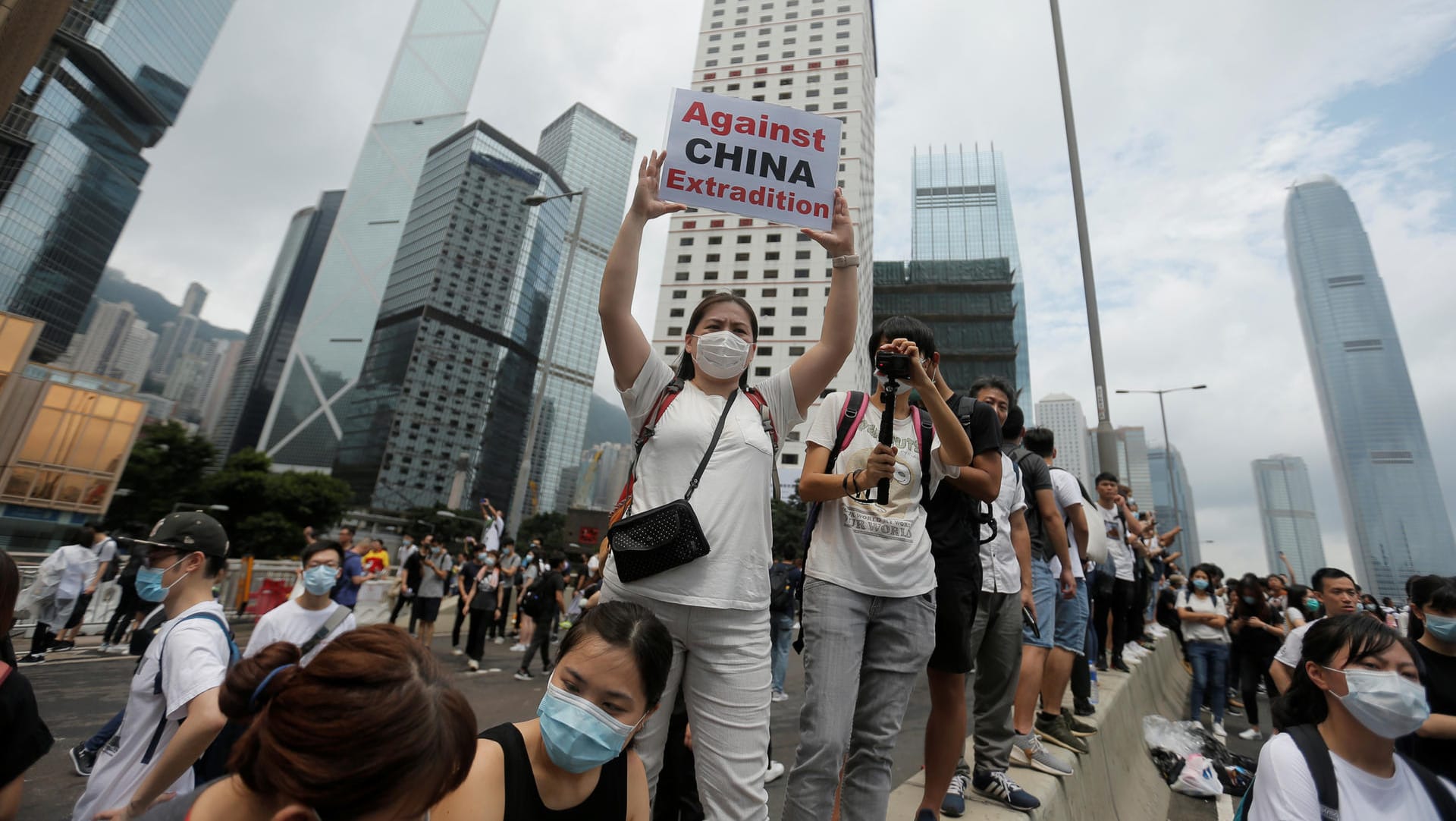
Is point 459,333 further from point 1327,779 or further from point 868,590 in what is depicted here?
point 1327,779

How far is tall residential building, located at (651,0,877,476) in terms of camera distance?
5766 centimetres

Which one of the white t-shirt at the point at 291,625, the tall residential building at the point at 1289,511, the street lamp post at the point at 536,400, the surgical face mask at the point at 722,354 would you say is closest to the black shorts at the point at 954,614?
the surgical face mask at the point at 722,354

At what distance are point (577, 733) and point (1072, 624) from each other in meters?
4.06

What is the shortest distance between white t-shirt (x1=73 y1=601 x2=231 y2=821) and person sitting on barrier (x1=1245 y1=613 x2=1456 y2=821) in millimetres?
3471

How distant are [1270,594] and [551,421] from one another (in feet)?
405

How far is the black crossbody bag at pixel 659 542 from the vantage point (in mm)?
1804

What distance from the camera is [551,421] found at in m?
125

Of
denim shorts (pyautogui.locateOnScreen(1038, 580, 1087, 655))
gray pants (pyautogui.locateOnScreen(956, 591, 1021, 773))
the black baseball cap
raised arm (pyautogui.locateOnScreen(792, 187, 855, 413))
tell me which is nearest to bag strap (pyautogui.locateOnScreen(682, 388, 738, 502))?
raised arm (pyautogui.locateOnScreen(792, 187, 855, 413))

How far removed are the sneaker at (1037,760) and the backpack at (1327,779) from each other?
135 cm

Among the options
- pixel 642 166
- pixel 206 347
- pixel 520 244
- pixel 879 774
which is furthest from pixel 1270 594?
pixel 206 347

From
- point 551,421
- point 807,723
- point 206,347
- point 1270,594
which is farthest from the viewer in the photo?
point 206,347

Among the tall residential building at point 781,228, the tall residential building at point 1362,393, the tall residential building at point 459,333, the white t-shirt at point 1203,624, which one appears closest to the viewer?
the white t-shirt at point 1203,624

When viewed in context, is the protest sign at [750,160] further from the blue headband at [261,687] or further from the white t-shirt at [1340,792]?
the white t-shirt at [1340,792]

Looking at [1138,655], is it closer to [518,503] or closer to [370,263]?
[518,503]
